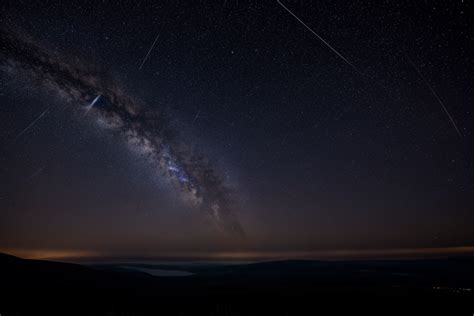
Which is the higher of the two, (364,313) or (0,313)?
(0,313)

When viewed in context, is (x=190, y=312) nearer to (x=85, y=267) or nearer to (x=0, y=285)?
(x=0, y=285)

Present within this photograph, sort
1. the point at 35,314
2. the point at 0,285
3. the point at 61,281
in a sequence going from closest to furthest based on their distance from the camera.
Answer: the point at 35,314 < the point at 0,285 < the point at 61,281

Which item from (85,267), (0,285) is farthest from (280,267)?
(0,285)

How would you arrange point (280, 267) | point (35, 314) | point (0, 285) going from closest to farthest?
1. point (35, 314)
2. point (0, 285)
3. point (280, 267)

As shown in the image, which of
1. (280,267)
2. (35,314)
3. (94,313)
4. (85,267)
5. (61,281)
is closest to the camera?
(35,314)

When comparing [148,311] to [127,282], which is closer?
[148,311]

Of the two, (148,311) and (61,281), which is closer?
(148,311)

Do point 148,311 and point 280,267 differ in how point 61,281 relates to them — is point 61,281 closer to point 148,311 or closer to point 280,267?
point 148,311

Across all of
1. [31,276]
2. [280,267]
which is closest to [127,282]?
[31,276]

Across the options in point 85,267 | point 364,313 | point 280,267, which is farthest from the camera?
point 280,267
